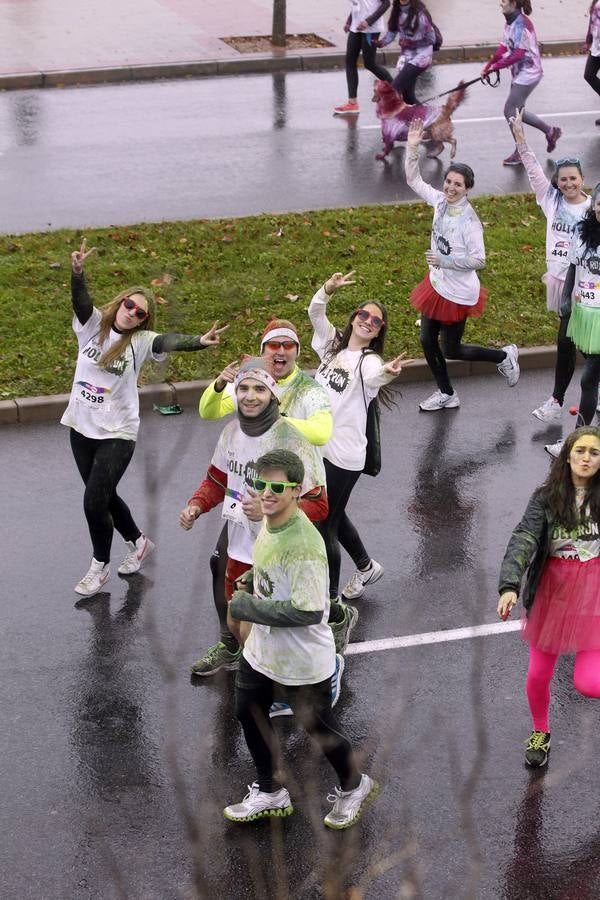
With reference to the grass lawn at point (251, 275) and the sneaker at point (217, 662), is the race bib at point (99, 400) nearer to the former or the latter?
the sneaker at point (217, 662)

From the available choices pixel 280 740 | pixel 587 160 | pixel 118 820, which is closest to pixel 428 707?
pixel 280 740

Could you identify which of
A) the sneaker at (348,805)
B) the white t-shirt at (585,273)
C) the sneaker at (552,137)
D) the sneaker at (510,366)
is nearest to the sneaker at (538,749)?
the sneaker at (348,805)

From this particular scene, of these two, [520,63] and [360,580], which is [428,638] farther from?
[520,63]

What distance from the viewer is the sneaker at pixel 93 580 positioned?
817 centimetres

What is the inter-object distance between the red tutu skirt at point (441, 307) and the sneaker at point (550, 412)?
0.90 m

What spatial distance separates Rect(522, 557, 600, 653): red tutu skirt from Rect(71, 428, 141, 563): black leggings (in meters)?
2.75

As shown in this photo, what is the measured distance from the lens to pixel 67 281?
1238 centimetres

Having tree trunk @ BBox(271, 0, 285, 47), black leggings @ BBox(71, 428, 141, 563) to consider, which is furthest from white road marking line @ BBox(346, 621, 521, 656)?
tree trunk @ BBox(271, 0, 285, 47)

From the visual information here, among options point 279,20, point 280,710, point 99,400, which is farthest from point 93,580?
point 279,20

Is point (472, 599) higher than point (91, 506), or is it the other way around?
point (91, 506)

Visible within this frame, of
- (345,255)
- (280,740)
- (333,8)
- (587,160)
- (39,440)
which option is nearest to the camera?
(280,740)

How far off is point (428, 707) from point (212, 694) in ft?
3.73

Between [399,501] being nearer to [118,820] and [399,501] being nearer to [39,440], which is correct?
[39,440]

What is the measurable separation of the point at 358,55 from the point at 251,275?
6.63m
